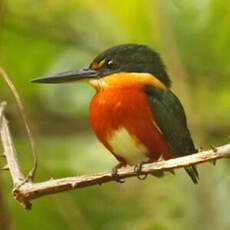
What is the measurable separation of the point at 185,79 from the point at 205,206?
3.47ft

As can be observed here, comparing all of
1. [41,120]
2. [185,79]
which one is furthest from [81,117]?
[185,79]

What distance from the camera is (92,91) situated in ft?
19.7

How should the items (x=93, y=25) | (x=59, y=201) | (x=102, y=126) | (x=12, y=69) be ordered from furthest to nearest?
(x=93, y=25), (x=12, y=69), (x=59, y=201), (x=102, y=126)

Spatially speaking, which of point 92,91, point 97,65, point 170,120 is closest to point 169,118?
point 170,120

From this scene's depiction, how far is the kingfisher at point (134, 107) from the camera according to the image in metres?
3.79

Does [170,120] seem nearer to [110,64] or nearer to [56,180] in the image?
[110,64]

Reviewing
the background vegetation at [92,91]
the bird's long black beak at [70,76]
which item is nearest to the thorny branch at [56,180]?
the bird's long black beak at [70,76]

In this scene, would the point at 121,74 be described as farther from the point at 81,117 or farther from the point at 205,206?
the point at 81,117

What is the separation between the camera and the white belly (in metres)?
3.79

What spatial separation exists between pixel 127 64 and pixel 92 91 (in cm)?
190

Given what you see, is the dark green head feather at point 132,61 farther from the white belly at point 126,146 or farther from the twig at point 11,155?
the twig at point 11,155

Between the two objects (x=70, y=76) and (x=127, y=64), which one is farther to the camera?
(x=127, y=64)

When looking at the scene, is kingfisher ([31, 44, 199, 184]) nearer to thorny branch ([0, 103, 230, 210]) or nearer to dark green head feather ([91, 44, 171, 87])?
dark green head feather ([91, 44, 171, 87])

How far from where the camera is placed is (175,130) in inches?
155
